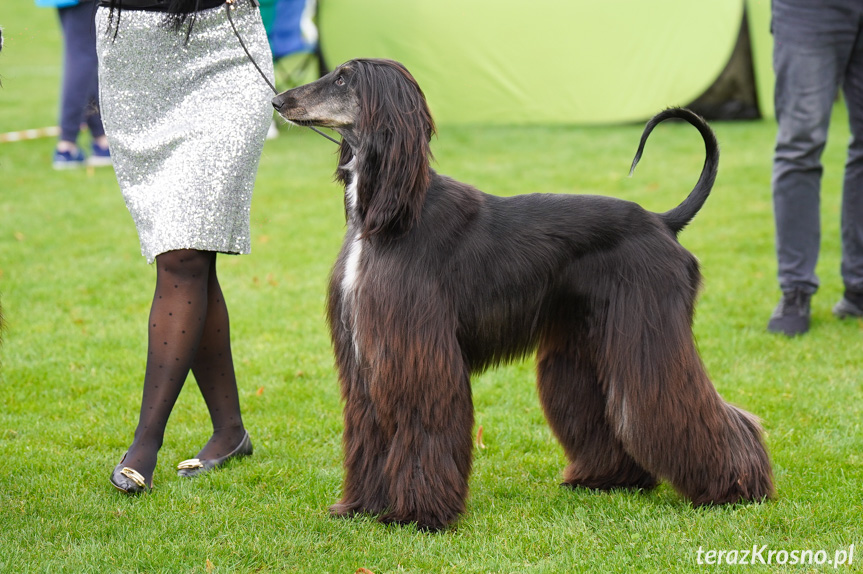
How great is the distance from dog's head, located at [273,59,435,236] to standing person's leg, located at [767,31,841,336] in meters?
2.59

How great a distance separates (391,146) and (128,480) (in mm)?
1450

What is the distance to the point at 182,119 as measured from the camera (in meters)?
3.04

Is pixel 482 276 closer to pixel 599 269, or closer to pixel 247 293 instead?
pixel 599 269

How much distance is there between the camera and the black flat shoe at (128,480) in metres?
3.08

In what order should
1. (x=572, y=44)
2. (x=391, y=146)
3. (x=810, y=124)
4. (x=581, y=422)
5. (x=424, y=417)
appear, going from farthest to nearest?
(x=572, y=44) < (x=810, y=124) < (x=581, y=422) < (x=424, y=417) < (x=391, y=146)

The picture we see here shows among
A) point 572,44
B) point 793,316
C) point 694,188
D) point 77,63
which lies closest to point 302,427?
point 694,188

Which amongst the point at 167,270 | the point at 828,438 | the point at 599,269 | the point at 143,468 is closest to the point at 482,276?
the point at 599,269

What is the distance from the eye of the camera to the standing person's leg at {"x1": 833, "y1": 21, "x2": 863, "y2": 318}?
15.1 feet

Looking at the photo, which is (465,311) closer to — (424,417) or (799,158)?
(424,417)

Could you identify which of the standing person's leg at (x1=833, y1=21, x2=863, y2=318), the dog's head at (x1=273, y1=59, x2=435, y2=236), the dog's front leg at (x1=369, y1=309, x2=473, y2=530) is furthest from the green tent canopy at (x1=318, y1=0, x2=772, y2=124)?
the dog's front leg at (x1=369, y1=309, x2=473, y2=530)

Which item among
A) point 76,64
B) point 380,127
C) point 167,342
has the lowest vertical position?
point 76,64

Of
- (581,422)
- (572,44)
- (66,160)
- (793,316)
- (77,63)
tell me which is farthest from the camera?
(572,44)

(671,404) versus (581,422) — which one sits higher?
(671,404)

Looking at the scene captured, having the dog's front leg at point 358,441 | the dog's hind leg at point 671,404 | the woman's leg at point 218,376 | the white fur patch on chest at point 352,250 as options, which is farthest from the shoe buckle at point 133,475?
the dog's hind leg at point 671,404
